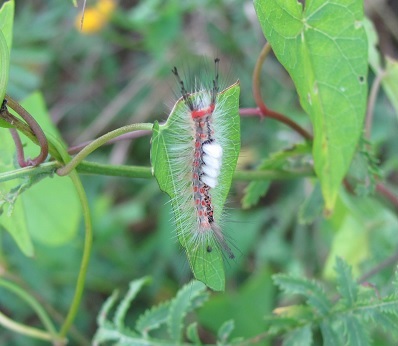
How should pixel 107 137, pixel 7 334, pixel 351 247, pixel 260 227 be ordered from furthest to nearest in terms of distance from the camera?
pixel 260 227 < pixel 7 334 < pixel 351 247 < pixel 107 137

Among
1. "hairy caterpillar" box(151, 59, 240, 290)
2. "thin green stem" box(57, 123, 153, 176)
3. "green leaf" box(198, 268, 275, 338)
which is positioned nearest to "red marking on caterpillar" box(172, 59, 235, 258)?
"hairy caterpillar" box(151, 59, 240, 290)

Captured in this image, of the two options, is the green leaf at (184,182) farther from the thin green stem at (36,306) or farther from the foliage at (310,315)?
the thin green stem at (36,306)

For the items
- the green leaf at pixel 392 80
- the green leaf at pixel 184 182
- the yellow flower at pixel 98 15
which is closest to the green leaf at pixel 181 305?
the green leaf at pixel 184 182

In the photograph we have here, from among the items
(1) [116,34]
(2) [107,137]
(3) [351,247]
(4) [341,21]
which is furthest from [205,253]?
(1) [116,34]

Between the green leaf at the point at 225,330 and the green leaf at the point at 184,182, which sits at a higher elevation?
the green leaf at the point at 184,182

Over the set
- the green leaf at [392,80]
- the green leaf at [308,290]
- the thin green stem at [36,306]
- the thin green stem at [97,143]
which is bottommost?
the thin green stem at [36,306]

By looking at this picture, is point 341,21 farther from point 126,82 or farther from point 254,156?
point 126,82

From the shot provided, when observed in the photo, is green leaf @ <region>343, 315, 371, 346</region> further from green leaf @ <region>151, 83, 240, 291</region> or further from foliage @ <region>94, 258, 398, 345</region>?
green leaf @ <region>151, 83, 240, 291</region>
